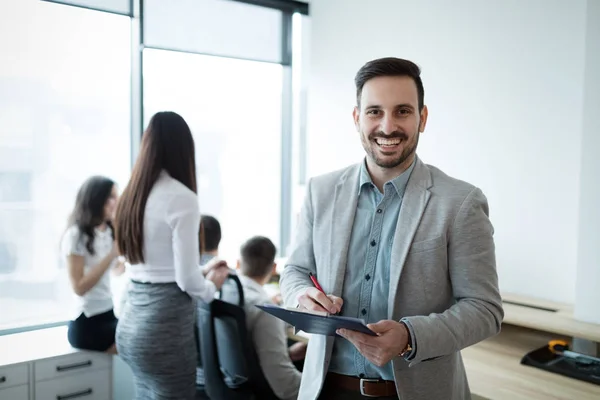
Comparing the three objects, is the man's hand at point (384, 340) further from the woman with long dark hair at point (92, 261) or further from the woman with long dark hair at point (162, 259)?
the woman with long dark hair at point (92, 261)

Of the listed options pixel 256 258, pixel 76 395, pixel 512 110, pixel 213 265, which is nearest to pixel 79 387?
pixel 76 395

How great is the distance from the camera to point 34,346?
3043mm

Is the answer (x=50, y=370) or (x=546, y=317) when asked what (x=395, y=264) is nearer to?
(x=546, y=317)

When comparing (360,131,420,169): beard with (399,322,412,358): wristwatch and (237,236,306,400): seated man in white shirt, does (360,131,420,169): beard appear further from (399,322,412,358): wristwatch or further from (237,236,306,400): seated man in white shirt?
(237,236,306,400): seated man in white shirt

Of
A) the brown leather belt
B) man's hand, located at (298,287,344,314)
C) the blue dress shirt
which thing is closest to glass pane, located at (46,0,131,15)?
the blue dress shirt

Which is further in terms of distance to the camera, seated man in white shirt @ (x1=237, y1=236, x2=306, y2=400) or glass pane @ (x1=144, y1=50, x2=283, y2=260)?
glass pane @ (x1=144, y1=50, x2=283, y2=260)

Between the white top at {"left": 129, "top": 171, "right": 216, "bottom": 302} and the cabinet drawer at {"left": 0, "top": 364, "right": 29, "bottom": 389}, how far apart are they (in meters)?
0.96

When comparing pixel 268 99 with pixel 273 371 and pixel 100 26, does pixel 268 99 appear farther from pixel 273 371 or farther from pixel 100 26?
pixel 273 371

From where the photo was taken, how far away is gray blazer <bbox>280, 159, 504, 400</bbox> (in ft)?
4.38

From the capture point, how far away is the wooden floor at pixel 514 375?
80.1 inches

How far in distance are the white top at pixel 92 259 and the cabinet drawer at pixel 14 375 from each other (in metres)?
0.35

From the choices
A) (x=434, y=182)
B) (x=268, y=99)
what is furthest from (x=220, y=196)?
(x=434, y=182)

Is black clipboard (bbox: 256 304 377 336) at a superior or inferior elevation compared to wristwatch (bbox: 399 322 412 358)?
superior

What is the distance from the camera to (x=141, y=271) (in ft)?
7.82
